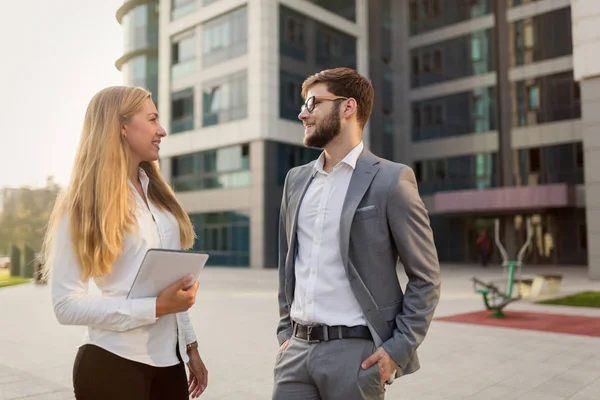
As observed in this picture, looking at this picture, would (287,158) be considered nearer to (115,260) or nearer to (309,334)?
(309,334)

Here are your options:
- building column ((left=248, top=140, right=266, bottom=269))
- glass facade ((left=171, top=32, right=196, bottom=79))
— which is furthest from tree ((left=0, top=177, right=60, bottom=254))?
glass facade ((left=171, top=32, right=196, bottom=79))

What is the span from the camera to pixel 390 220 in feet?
8.24

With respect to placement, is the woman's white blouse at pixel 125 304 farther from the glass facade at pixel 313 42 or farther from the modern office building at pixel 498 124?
the modern office building at pixel 498 124

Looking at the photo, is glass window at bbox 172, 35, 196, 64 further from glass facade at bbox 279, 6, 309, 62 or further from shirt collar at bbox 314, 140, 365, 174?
shirt collar at bbox 314, 140, 365, 174

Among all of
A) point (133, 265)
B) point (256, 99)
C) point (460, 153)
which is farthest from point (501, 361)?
point (460, 153)

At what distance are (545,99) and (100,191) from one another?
33.4 metres

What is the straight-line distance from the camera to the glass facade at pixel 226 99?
99.6ft

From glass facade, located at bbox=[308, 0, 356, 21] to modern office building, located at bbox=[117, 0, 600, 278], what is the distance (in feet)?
0.30

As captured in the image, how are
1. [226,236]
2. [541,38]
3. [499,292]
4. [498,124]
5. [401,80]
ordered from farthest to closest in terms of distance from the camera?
[401,80], [498,124], [541,38], [226,236], [499,292]

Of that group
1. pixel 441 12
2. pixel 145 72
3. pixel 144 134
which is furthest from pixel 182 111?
pixel 144 134

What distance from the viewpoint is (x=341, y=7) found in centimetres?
3334

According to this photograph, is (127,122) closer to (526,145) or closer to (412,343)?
(412,343)

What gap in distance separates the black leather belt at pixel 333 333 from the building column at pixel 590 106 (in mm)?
19650

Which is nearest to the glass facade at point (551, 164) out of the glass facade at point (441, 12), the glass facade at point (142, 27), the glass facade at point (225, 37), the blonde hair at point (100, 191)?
the glass facade at point (441, 12)
